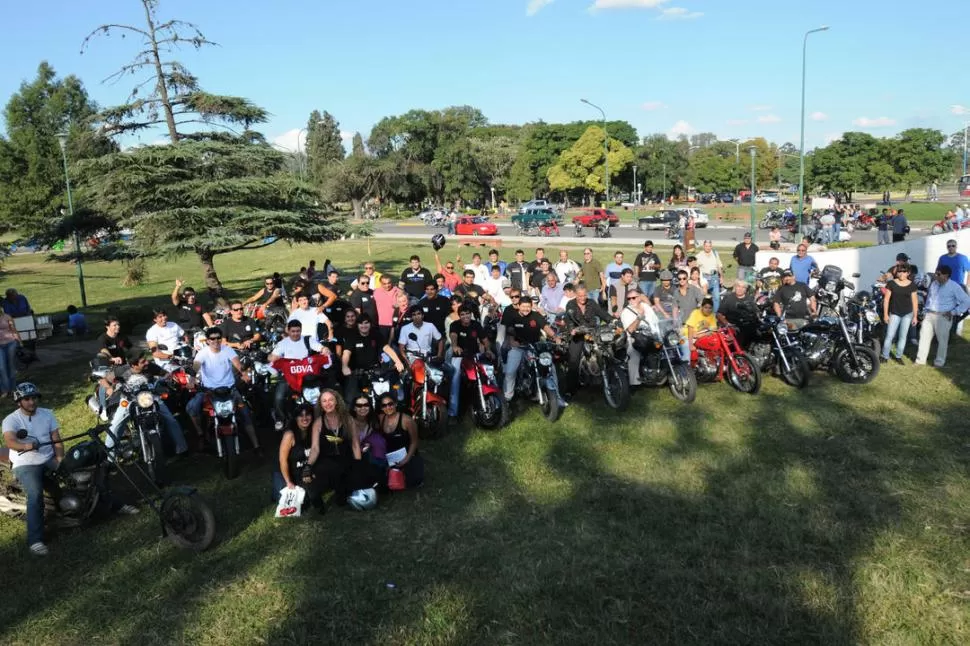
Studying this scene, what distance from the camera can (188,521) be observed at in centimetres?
615

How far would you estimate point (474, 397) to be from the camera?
8.99 m

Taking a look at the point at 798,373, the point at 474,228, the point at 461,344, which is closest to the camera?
the point at 461,344

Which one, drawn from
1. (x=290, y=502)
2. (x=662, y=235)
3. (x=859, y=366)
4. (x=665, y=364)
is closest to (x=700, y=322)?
(x=665, y=364)

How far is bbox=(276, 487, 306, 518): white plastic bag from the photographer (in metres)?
6.59

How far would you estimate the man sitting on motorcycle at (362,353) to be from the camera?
9.06m

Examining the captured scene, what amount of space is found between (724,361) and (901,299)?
3249mm

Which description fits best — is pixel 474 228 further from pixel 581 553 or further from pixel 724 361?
pixel 581 553

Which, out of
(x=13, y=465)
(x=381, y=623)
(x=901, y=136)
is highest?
(x=901, y=136)

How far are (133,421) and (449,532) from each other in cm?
371

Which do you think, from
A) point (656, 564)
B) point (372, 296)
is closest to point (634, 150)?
point (372, 296)

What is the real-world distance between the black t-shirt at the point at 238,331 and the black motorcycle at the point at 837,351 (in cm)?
798

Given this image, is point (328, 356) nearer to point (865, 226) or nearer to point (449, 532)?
point (449, 532)

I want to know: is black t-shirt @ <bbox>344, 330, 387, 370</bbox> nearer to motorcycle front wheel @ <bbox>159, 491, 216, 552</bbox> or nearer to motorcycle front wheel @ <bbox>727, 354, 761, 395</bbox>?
motorcycle front wheel @ <bbox>159, 491, 216, 552</bbox>

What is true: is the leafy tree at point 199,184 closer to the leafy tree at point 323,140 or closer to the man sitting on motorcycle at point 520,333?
the man sitting on motorcycle at point 520,333
